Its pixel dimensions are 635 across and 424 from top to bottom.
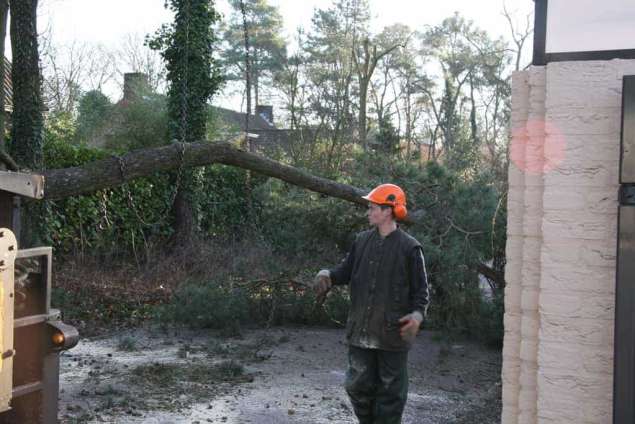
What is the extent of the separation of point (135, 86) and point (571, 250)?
64.5 ft

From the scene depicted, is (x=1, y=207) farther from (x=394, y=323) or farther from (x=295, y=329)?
(x=295, y=329)

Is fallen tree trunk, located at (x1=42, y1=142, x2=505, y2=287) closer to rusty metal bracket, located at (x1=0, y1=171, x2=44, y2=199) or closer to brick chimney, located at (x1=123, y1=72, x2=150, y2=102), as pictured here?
rusty metal bracket, located at (x1=0, y1=171, x2=44, y2=199)

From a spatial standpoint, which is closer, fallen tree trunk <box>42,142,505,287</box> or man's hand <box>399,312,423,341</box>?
man's hand <box>399,312,423,341</box>

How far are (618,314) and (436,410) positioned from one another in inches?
143

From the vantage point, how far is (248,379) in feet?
22.9

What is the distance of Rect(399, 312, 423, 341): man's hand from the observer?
4.39 meters

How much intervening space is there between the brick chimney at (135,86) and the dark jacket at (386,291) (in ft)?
52.3

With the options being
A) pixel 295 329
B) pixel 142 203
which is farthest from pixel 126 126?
pixel 295 329

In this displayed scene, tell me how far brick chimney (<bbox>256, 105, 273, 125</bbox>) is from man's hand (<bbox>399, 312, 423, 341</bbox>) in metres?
31.7

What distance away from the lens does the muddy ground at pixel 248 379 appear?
5.93m

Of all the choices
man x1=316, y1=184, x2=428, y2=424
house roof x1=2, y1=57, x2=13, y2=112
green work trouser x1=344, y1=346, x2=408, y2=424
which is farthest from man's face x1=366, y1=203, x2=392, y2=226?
house roof x1=2, y1=57, x2=13, y2=112

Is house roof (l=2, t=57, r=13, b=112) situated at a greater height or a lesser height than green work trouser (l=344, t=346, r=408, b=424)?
greater

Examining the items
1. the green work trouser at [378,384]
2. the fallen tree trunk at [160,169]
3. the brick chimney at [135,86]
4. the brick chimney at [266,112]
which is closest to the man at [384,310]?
the green work trouser at [378,384]

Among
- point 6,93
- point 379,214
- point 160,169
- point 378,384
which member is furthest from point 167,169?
point 6,93
